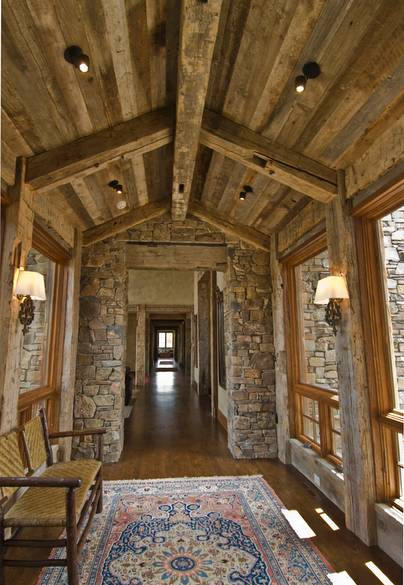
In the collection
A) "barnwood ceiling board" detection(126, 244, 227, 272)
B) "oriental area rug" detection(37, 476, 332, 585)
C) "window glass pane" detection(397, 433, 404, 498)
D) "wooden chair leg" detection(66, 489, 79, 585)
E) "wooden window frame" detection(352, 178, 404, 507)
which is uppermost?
"barnwood ceiling board" detection(126, 244, 227, 272)

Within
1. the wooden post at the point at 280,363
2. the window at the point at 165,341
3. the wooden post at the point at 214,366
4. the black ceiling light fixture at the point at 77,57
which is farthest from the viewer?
the window at the point at 165,341

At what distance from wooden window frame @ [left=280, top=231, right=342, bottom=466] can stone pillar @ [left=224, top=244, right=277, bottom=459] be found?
0.37 metres

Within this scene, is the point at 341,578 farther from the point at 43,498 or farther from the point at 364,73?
the point at 364,73

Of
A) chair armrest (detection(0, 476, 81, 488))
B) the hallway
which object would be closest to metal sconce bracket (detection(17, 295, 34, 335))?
chair armrest (detection(0, 476, 81, 488))

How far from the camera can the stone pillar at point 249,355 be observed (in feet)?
14.3

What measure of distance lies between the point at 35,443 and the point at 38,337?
52.3 inches

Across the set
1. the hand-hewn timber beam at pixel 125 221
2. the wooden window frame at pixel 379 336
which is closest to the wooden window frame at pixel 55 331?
the hand-hewn timber beam at pixel 125 221

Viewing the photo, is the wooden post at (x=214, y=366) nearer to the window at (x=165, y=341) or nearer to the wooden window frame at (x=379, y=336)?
the wooden window frame at (x=379, y=336)

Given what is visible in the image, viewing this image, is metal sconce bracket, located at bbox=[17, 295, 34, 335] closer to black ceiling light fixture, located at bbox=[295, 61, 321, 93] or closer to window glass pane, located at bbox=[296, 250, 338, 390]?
black ceiling light fixture, located at bbox=[295, 61, 321, 93]

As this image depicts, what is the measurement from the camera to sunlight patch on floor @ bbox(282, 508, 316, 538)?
8.48 ft

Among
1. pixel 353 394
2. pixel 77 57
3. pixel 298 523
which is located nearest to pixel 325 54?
pixel 77 57

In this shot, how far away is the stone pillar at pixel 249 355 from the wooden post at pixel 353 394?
5.63ft

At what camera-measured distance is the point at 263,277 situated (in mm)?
4723

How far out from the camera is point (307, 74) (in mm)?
2150
